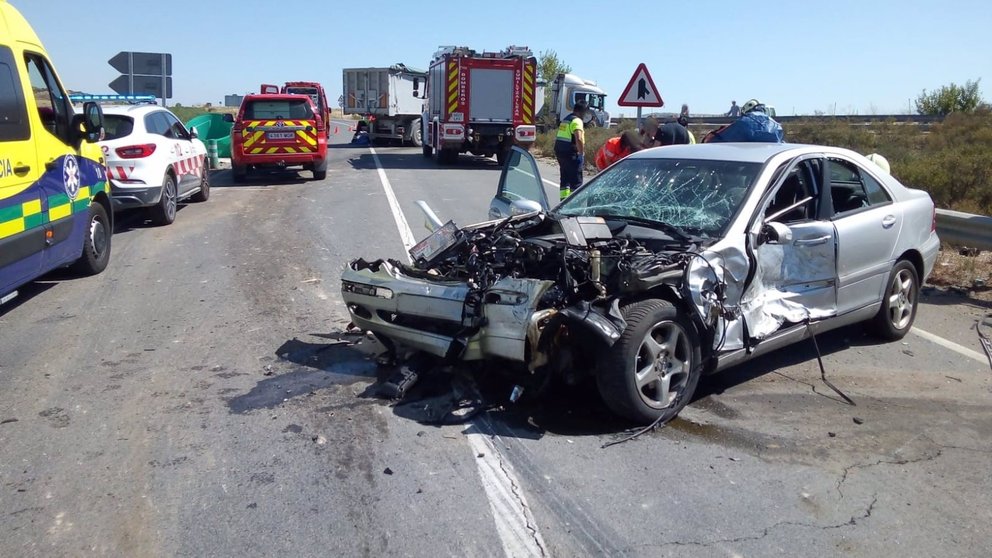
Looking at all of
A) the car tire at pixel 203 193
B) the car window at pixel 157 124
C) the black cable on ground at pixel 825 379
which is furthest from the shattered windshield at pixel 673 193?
the car tire at pixel 203 193

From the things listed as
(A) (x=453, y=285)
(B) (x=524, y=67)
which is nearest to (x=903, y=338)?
(A) (x=453, y=285)

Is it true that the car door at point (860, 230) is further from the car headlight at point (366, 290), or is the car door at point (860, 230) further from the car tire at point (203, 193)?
the car tire at point (203, 193)

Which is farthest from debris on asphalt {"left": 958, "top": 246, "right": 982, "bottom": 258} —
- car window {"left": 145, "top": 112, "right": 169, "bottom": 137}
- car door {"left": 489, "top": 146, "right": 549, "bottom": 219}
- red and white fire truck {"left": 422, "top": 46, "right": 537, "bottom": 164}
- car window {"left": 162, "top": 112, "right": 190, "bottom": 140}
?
red and white fire truck {"left": 422, "top": 46, "right": 537, "bottom": 164}

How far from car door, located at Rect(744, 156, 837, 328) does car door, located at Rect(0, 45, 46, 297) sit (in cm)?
533

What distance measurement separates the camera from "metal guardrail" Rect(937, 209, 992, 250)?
Result: 8250 mm

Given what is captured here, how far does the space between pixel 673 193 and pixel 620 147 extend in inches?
161

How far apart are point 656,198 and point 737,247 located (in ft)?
2.85

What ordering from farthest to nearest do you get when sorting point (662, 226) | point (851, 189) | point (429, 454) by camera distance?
point (851, 189) → point (662, 226) → point (429, 454)

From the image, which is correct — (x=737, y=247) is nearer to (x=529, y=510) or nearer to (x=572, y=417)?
(x=572, y=417)

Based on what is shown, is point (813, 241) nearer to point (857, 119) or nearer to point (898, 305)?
point (898, 305)

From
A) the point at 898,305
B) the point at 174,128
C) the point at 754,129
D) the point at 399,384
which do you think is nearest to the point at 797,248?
the point at 898,305

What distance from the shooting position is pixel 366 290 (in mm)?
5148

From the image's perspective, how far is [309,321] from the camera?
21.7 ft

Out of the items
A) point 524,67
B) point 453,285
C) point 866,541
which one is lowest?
point 866,541
